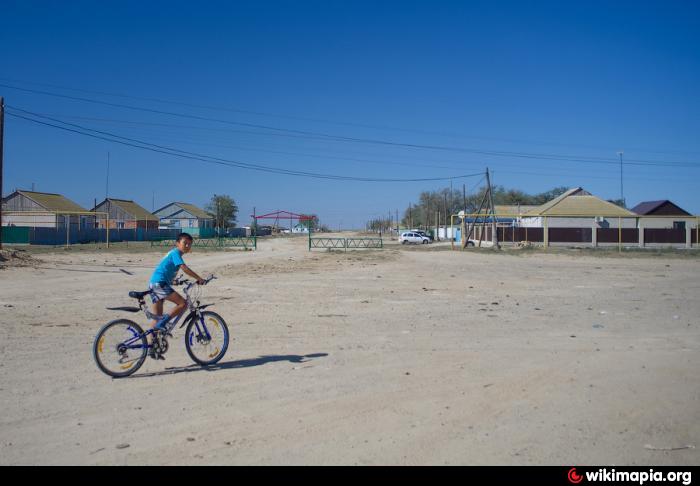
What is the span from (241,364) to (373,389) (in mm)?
1932

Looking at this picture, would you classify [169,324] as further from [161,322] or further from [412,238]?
[412,238]

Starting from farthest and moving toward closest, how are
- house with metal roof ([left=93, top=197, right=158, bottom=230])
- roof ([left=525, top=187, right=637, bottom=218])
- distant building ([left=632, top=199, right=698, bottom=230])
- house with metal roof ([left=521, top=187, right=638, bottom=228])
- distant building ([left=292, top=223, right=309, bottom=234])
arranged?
distant building ([left=292, top=223, right=309, bottom=234])
house with metal roof ([left=93, top=197, right=158, bottom=230])
roof ([left=525, top=187, right=637, bottom=218])
house with metal roof ([left=521, top=187, right=638, bottom=228])
distant building ([left=632, top=199, right=698, bottom=230])

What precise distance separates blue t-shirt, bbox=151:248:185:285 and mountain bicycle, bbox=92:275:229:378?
0.14m

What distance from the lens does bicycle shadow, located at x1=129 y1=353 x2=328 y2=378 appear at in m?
6.40

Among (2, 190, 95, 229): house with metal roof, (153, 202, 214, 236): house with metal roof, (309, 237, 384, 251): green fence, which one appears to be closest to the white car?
(309, 237, 384, 251): green fence

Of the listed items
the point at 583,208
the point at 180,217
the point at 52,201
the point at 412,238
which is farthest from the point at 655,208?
the point at 180,217

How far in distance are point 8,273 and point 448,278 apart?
1526 centimetres

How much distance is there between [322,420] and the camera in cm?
480

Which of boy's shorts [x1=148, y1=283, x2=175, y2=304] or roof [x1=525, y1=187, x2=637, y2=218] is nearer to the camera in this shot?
boy's shorts [x1=148, y1=283, x2=175, y2=304]

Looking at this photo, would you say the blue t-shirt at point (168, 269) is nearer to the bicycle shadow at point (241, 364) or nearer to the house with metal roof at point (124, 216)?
the bicycle shadow at point (241, 364)

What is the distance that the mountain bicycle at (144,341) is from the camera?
614cm

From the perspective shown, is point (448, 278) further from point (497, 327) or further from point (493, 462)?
point (493, 462)

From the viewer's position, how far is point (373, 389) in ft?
18.8
